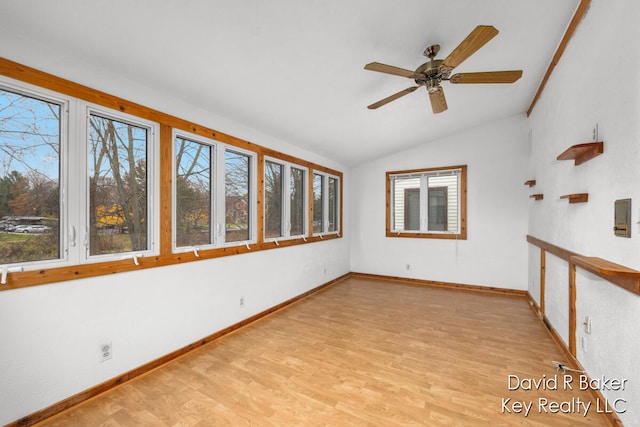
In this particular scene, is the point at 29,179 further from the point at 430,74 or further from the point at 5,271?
the point at 430,74

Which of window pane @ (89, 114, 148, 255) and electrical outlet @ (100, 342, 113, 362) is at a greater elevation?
window pane @ (89, 114, 148, 255)

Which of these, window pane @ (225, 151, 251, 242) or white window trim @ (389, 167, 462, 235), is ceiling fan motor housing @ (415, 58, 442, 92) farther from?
white window trim @ (389, 167, 462, 235)

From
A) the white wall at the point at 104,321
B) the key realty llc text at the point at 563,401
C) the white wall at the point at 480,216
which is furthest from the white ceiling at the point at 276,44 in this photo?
the key realty llc text at the point at 563,401

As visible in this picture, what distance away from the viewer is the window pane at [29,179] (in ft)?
5.86

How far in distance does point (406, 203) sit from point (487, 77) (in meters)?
3.61

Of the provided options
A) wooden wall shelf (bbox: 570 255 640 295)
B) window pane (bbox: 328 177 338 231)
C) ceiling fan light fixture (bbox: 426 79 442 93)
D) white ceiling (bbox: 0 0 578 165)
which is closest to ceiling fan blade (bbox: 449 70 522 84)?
ceiling fan light fixture (bbox: 426 79 442 93)

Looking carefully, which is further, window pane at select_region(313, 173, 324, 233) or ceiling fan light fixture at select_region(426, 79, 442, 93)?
window pane at select_region(313, 173, 324, 233)

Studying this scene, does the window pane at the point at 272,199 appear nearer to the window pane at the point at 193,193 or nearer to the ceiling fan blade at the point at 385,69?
the window pane at the point at 193,193

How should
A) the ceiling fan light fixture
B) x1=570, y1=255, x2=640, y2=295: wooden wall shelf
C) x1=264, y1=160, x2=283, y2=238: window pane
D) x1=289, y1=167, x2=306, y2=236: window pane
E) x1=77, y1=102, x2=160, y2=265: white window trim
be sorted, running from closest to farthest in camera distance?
x1=570, y1=255, x2=640, y2=295: wooden wall shelf, x1=77, y1=102, x2=160, y2=265: white window trim, the ceiling fan light fixture, x1=264, y1=160, x2=283, y2=238: window pane, x1=289, y1=167, x2=306, y2=236: window pane

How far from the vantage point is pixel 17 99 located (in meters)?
1.83

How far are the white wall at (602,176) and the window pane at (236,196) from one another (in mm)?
3367

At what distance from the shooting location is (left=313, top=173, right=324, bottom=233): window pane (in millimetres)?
5196

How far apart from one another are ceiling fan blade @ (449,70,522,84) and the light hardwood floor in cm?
249

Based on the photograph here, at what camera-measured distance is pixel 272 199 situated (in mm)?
4145
